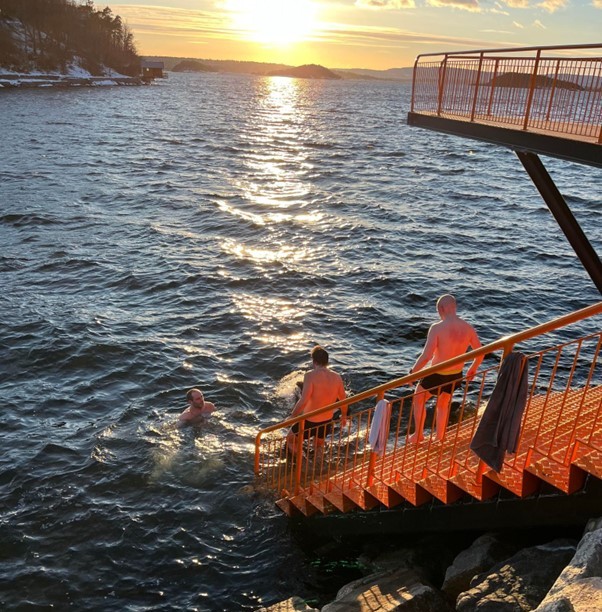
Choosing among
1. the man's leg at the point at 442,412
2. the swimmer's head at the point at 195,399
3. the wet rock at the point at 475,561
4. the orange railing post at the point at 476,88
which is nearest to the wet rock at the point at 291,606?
the wet rock at the point at 475,561

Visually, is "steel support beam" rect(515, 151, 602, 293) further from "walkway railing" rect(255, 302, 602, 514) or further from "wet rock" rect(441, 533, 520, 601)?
"wet rock" rect(441, 533, 520, 601)

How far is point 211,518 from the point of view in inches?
362

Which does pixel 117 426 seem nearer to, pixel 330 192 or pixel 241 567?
pixel 241 567

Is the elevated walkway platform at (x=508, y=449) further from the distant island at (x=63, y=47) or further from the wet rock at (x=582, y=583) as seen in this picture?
the distant island at (x=63, y=47)

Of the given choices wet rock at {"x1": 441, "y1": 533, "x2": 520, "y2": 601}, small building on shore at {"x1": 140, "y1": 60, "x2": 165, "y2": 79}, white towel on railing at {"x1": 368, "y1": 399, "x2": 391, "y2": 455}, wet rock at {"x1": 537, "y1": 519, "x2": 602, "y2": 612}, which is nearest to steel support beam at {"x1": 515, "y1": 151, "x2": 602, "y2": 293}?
white towel on railing at {"x1": 368, "y1": 399, "x2": 391, "y2": 455}

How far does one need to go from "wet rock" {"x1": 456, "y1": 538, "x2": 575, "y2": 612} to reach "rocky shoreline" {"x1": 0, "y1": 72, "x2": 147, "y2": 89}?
12070cm

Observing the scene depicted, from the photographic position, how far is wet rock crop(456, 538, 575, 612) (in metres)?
5.59

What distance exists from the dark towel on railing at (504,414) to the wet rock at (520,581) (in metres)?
0.96

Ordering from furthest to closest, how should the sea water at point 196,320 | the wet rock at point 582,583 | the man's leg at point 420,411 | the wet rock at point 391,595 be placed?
the sea water at point 196,320, the man's leg at point 420,411, the wet rock at point 391,595, the wet rock at point 582,583

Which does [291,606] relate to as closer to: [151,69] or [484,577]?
[484,577]

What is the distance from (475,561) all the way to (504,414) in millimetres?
1753

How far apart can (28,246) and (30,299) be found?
18.4 ft

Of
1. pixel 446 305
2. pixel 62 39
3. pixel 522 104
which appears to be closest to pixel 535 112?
pixel 522 104

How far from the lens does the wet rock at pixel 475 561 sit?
630 cm
